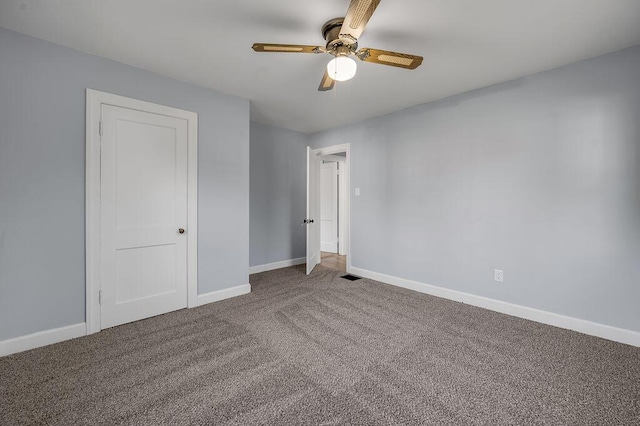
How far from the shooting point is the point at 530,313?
280 centimetres

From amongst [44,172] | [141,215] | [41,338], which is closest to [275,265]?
[141,215]

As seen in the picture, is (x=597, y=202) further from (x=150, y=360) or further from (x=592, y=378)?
(x=150, y=360)

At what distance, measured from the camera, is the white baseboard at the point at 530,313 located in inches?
92.4

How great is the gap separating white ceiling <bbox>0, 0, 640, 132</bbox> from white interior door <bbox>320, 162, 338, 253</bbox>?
3403 millimetres

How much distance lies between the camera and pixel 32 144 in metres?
2.20

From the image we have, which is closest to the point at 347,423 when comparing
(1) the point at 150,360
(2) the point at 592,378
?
(1) the point at 150,360

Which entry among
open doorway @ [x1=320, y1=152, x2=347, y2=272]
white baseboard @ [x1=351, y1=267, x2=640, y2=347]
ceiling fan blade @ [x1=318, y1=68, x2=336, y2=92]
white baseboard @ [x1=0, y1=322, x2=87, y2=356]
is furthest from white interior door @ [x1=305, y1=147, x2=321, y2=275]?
white baseboard @ [x1=0, y1=322, x2=87, y2=356]

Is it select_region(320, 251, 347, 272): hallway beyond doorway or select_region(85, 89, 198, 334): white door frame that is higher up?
select_region(85, 89, 198, 334): white door frame

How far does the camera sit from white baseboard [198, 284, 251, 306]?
125 inches

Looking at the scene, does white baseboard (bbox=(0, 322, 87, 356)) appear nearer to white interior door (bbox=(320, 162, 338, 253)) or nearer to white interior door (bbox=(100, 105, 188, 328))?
white interior door (bbox=(100, 105, 188, 328))

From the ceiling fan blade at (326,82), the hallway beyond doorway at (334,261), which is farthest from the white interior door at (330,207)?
the ceiling fan blade at (326,82)

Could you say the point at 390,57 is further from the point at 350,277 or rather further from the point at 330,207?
the point at 330,207

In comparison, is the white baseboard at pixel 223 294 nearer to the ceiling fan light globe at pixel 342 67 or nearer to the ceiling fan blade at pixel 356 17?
the ceiling fan light globe at pixel 342 67

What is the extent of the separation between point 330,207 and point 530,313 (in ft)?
14.0
